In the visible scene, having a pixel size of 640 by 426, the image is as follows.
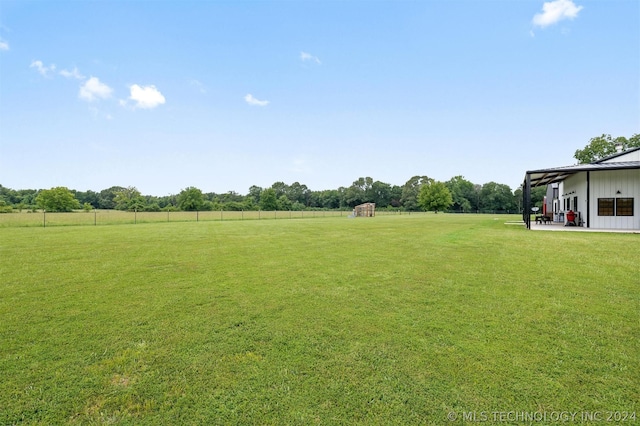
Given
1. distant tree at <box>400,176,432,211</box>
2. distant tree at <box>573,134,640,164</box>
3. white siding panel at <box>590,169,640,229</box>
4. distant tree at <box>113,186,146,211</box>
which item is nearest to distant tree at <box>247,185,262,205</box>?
distant tree at <box>113,186,146,211</box>

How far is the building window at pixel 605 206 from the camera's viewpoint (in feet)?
52.1

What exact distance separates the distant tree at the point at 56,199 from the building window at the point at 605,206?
7222 cm

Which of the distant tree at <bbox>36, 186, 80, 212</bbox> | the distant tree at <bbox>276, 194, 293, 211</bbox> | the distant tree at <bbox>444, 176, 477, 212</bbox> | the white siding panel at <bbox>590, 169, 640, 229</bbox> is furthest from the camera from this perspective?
the distant tree at <bbox>276, 194, 293, 211</bbox>

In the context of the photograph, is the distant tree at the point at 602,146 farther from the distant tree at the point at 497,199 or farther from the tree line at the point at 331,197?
the distant tree at the point at 497,199

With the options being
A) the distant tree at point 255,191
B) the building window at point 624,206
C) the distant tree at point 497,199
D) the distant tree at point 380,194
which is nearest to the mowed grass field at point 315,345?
the building window at point 624,206

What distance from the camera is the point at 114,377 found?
2340mm

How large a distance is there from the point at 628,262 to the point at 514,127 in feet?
102

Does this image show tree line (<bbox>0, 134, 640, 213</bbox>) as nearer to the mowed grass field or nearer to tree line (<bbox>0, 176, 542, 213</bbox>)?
tree line (<bbox>0, 176, 542, 213</bbox>)

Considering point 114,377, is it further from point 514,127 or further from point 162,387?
point 514,127

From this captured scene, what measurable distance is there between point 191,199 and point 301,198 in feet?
141

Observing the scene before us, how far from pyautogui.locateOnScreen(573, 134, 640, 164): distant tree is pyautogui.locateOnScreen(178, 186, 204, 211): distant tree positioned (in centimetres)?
7350

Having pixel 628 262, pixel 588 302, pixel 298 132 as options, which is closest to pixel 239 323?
pixel 588 302

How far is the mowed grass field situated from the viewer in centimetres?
200

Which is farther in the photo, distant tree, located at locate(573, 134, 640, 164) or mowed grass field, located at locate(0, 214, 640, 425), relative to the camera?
distant tree, located at locate(573, 134, 640, 164)
